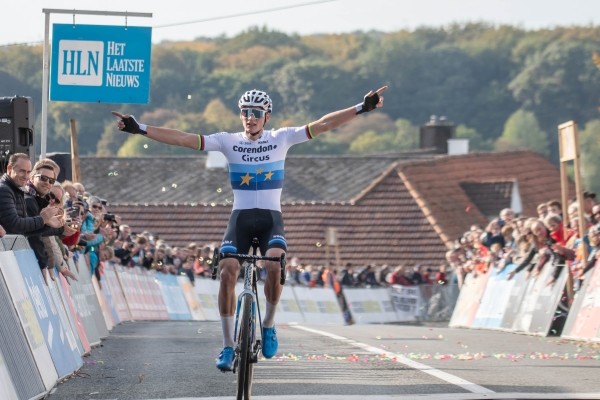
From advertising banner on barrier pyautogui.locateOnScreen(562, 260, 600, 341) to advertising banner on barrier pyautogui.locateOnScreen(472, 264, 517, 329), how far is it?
508 centimetres

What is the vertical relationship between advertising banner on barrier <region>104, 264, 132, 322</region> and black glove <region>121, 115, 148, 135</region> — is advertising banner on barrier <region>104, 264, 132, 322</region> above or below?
below

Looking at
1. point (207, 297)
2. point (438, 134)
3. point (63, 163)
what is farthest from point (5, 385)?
point (438, 134)

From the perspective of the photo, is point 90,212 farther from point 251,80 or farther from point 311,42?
point 311,42

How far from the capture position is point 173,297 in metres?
36.5

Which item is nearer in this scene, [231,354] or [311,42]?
[231,354]

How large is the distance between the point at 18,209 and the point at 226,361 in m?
4.15

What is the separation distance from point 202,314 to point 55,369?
24.8 m

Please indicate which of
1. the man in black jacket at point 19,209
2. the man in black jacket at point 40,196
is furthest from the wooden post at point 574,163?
the man in black jacket at point 19,209

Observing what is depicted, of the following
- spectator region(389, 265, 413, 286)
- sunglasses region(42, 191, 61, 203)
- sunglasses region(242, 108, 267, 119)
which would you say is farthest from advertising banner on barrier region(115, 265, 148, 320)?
spectator region(389, 265, 413, 286)

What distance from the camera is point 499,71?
6560 inches

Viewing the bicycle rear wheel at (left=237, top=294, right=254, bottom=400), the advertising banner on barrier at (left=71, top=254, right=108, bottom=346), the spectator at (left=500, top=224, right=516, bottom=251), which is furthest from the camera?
the spectator at (left=500, top=224, right=516, bottom=251)

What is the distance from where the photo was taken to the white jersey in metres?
13.1

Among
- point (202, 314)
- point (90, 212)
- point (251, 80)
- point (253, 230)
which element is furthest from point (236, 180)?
point (251, 80)

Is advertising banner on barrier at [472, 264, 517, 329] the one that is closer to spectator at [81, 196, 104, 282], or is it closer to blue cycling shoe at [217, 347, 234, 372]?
spectator at [81, 196, 104, 282]
